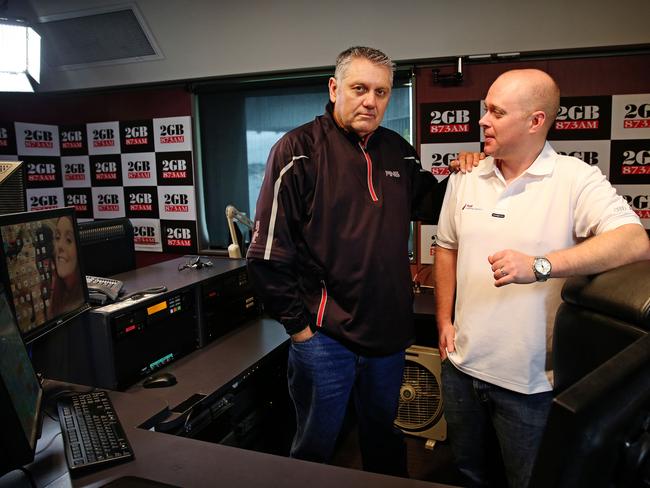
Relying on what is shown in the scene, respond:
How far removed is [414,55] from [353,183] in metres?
1.57

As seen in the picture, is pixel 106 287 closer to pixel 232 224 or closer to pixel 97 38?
pixel 232 224

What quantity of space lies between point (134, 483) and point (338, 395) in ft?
2.33

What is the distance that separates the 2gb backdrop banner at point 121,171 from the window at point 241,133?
13 cm

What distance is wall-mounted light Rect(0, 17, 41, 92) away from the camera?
112 inches

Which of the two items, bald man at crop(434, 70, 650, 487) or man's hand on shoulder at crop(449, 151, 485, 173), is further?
man's hand on shoulder at crop(449, 151, 485, 173)

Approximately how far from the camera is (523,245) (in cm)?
125

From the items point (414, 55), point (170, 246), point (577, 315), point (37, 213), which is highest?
point (414, 55)

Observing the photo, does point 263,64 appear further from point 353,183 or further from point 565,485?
point 565,485

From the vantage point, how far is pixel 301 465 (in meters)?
0.99

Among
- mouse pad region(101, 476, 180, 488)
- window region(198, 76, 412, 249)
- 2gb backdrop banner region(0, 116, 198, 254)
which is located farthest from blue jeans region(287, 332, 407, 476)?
2gb backdrop banner region(0, 116, 198, 254)

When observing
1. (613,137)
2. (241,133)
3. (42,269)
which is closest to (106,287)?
(42,269)

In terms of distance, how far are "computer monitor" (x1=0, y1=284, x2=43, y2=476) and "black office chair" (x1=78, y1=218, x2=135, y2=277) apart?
2.82ft

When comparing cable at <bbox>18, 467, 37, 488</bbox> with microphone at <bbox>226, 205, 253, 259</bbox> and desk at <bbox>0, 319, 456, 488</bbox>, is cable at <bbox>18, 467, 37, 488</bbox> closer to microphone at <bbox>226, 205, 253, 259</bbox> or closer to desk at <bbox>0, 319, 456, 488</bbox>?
desk at <bbox>0, 319, 456, 488</bbox>

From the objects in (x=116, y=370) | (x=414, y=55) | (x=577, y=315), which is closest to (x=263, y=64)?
(x=414, y=55)
